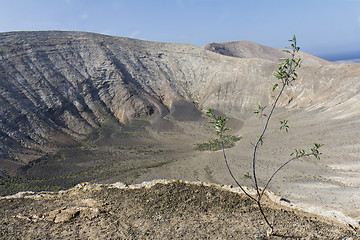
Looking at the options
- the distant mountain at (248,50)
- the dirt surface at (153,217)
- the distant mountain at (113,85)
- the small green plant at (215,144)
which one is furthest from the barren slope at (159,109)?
the distant mountain at (248,50)

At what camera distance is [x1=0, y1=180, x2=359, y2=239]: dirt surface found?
1217cm

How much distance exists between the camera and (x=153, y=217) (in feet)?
45.3

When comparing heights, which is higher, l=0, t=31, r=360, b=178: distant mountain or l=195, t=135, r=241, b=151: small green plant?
l=0, t=31, r=360, b=178: distant mountain

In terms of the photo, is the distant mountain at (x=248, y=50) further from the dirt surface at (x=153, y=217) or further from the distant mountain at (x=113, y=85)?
the dirt surface at (x=153, y=217)

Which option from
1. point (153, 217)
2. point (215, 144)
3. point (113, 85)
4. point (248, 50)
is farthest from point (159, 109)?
point (248, 50)

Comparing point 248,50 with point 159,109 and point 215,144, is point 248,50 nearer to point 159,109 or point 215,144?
point 159,109

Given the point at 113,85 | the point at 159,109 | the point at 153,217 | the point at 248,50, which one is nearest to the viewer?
the point at 153,217

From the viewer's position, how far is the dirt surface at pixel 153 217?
1217 cm

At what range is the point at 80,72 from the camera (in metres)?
52.6

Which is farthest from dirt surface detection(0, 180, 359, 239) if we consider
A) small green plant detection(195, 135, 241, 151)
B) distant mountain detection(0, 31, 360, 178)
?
distant mountain detection(0, 31, 360, 178)

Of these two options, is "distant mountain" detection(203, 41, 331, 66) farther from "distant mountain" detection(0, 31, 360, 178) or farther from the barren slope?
the barren slope

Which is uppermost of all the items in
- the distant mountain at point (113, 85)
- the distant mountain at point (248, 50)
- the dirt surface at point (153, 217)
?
the distant mountain at point (248, 50)

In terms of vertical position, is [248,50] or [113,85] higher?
[248,50]

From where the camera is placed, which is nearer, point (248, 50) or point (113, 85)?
point (113, 85)
